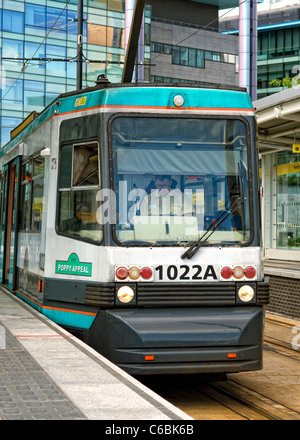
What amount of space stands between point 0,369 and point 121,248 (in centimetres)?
159

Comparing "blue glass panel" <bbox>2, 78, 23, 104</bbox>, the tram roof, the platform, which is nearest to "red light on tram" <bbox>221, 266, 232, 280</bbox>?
the platform

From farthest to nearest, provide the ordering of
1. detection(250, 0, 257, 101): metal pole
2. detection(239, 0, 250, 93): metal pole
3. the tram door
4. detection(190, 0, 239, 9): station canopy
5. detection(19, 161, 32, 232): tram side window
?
1. detection(190, 0, 239, 9): station canopy
2. detection(250, 0, 257, 101): metal pole
3. detection(239, 0, 250, 93): metal pole
4. the tram door
5. detection(19, 161, 32, 232): tram side window

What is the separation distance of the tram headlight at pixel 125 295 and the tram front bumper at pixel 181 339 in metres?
0.09

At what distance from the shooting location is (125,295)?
21.4 feet

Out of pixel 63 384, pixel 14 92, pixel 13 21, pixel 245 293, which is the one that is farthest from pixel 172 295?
pixel 13 21

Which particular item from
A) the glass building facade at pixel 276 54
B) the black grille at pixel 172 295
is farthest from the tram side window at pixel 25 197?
the glass building facade at pixel 276 54

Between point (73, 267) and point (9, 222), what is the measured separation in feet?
16.2

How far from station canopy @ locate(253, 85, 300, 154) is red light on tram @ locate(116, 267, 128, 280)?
21.0ft

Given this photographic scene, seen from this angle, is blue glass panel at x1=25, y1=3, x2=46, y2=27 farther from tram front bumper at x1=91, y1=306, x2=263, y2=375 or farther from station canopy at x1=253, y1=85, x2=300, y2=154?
tram front bumper at x1=91, y1=306, x2=263, y2=375

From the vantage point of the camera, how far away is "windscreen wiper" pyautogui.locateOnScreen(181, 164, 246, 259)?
6656 millimetres

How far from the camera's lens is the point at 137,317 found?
647 cm

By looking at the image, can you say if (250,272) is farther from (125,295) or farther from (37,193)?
(37,193)

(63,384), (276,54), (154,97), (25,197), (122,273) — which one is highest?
(276,54)
